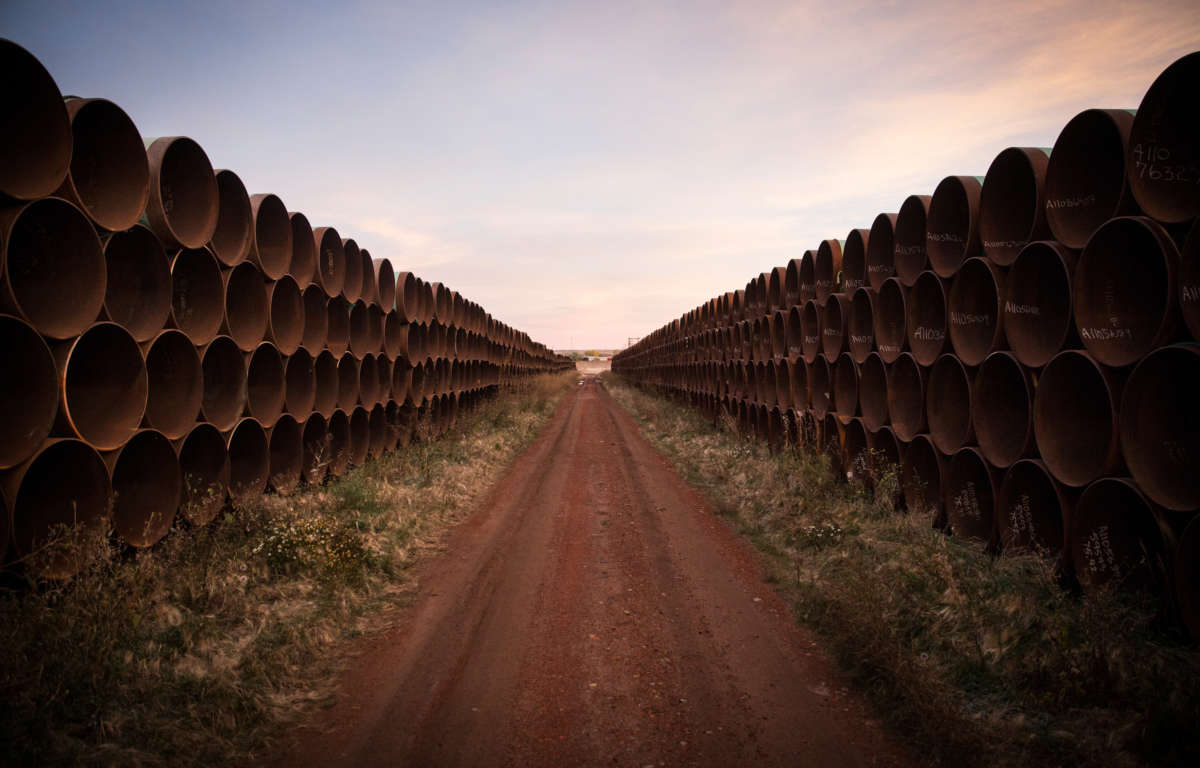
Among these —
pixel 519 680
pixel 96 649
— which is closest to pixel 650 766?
pixel 519 680

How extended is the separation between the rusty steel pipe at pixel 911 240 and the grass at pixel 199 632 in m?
5.97

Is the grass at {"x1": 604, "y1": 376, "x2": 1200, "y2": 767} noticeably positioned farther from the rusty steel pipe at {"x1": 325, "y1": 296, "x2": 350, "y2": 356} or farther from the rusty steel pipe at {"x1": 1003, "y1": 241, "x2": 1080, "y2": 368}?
the rusty steel pipe at {"x1": 325, "y1": 296, "x2": 350, "y2": 356}

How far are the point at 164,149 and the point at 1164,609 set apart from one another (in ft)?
25.3

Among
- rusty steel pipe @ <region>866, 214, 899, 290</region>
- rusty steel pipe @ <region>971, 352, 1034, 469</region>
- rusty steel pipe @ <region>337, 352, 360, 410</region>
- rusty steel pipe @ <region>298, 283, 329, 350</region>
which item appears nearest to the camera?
rusty steel pipe @ <region>971, 352, 1034, 469</region>

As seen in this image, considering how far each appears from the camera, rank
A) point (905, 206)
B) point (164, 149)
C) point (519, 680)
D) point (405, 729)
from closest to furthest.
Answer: point (405, 729) < point (519, 680) < point (164, 149) < point (905, 206)

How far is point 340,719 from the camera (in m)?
3.62

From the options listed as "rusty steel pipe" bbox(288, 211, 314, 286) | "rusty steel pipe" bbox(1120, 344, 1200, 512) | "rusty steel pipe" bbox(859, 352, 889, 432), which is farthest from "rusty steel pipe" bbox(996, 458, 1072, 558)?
"rusty steel pipe" bbox(288, 211, 314, 286)

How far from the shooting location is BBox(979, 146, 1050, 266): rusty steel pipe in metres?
5.14

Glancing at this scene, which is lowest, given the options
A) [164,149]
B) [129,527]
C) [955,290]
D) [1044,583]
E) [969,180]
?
[1044,583]

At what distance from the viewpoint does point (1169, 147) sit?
387cm

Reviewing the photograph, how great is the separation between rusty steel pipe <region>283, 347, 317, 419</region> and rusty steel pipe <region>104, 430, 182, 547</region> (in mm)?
2284

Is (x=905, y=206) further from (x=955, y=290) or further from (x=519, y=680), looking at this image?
(x=519, y=680)

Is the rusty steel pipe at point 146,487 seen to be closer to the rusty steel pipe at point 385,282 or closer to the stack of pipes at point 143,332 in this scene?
the stack of pipes at point 143,332

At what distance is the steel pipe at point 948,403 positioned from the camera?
6156mm
